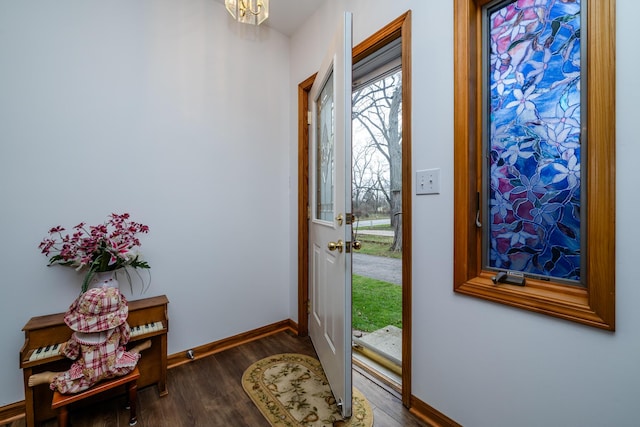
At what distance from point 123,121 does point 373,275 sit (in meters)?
2.19

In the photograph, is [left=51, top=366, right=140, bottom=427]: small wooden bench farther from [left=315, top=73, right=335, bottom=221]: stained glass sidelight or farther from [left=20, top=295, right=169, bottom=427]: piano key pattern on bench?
[left=315, top=73, right=335, bottom=221]: stained glass sidelight

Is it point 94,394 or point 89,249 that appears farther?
point 89,249

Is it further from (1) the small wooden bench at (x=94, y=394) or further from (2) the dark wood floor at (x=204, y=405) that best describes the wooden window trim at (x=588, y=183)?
(1) the small wooden bench at (x=94, y=394)

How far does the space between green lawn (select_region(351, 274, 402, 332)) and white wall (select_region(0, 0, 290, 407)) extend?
72 cm

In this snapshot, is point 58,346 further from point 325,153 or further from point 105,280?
point 325,153

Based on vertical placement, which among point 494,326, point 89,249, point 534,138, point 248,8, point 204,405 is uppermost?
point 248,8

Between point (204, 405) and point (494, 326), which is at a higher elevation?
point (494, 326)

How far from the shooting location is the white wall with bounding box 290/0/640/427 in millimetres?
859

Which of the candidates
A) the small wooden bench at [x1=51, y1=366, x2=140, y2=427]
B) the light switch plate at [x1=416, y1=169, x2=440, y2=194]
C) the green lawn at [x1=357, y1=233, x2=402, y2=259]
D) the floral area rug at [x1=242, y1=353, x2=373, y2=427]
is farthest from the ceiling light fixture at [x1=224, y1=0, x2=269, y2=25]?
the floral area rug at [x1=242, y1=353, x2=373, y2=427]

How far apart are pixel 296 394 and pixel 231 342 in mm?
778

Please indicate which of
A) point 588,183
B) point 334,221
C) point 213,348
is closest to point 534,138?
point 588,183

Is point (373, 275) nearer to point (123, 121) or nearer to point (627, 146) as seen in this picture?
point (627, 146)

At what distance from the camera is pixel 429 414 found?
1390mm

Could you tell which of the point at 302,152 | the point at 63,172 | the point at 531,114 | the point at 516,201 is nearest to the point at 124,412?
the point at 63,172
